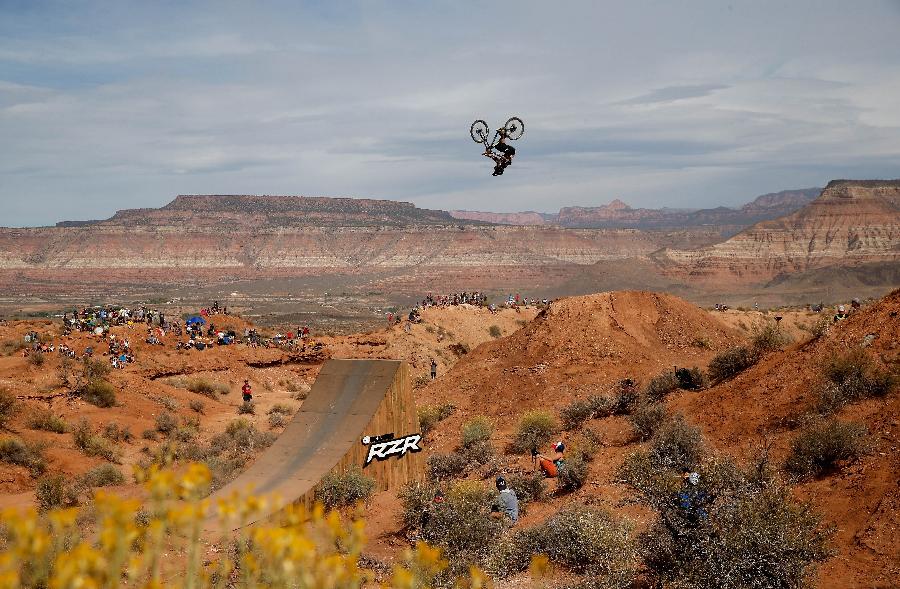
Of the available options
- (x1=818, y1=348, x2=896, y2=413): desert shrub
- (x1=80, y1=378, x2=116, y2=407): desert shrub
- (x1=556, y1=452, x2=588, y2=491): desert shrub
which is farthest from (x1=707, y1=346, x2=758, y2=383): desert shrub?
(x1=80, y1=378, x2=116, y2=407): desert shrub

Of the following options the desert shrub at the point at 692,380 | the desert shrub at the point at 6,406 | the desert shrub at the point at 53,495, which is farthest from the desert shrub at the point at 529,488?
the desert shrub at the point at 6,406

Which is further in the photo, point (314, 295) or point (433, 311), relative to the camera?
point (314, 295)

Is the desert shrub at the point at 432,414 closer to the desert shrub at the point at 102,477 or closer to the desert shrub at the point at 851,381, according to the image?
the desert shrub at the point at 102,477

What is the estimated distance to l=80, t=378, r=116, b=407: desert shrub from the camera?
26.3m

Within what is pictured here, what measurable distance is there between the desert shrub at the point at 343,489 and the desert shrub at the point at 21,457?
365 inches

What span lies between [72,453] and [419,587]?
1655cm

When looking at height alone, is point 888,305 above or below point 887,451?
above

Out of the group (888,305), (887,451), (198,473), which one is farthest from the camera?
(888,305)

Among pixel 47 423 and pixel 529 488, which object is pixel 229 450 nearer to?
pixel 47 423

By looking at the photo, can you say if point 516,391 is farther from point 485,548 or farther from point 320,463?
point 485,548

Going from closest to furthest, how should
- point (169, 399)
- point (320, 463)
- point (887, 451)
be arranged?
point (887, 451), point (320, 463), point (169, 399)

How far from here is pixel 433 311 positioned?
1941 inches

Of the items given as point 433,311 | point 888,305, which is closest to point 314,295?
point 433,311

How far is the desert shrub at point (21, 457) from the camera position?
1908 centimetres
